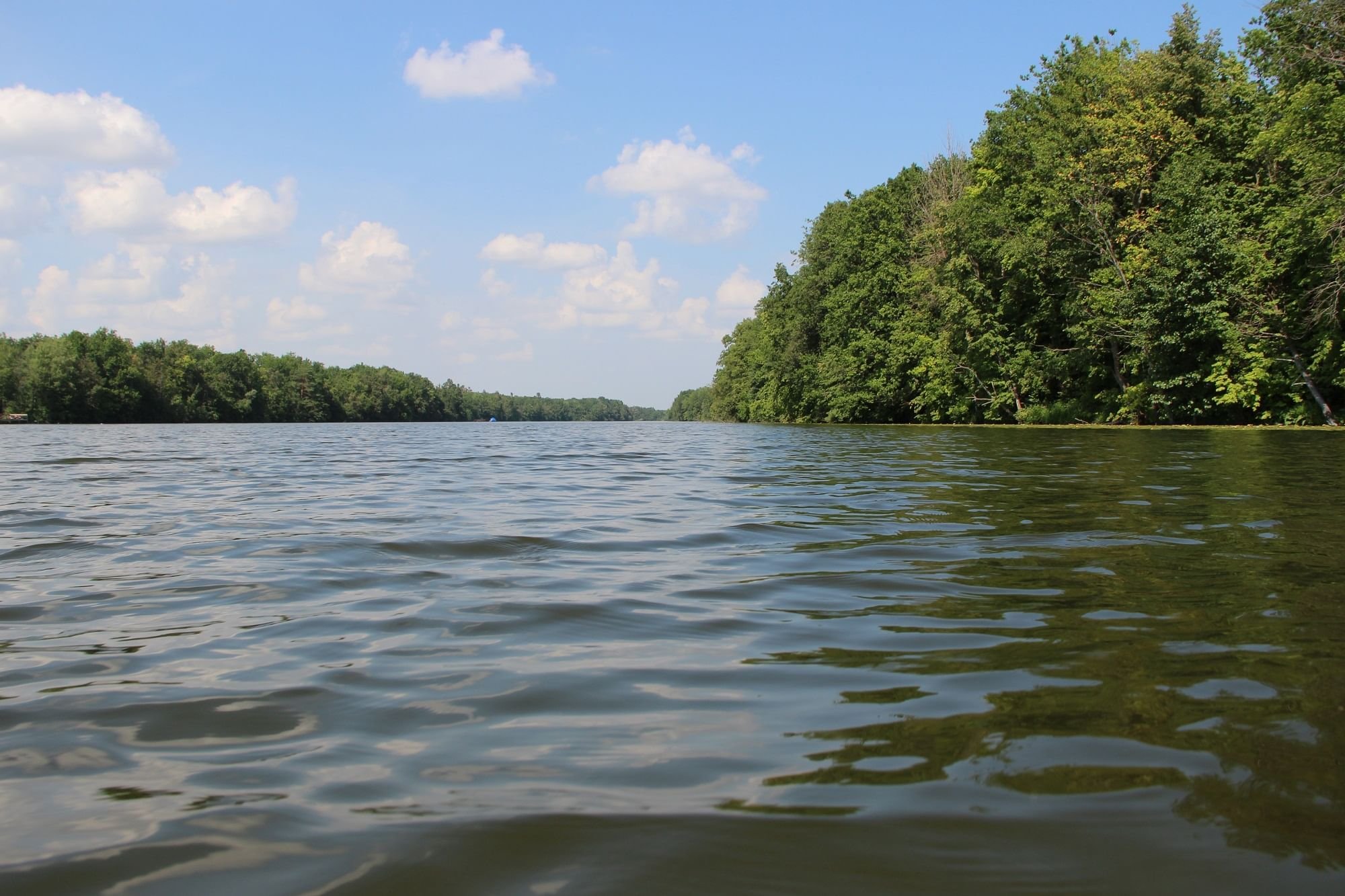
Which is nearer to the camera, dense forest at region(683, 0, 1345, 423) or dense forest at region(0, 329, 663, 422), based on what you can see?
dense forest at region(683, 0, 1345, 423)

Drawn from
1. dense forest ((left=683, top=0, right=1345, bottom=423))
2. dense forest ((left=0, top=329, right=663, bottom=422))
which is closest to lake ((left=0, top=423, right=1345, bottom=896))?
dense forest ((left=683, top=0, right=1345, bottom=423))

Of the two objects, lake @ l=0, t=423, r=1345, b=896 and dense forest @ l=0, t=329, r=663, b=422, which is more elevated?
dense forest @ l=0, t=329, r=663, b=422

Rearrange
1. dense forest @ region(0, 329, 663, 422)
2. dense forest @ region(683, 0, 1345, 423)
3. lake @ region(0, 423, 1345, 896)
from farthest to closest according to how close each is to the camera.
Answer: dense forest @ region(0, 329, 663, 422)
dense forest @ region(683, 0, 1345, 423)
lake @ region(0, 423, 1345, 896)

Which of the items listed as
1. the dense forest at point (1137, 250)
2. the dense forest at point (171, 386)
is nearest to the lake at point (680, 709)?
the dense forest at point (1137, 250)

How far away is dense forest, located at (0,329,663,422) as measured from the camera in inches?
3403

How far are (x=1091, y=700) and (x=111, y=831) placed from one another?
9.57ft

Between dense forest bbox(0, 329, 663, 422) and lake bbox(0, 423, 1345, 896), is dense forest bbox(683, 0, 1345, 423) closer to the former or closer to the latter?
lake bbox(0, 423, 1345, 896)

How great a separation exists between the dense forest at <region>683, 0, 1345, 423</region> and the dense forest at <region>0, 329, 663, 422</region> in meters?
77.0

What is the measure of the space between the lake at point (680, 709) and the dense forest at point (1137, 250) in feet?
85.1

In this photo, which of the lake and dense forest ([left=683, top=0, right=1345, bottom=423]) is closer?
the lake

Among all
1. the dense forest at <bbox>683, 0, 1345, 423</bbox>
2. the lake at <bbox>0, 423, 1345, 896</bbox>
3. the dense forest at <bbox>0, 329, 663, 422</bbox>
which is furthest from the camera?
the dense forest at <bbox>0, 329, 663, 422</bbox>

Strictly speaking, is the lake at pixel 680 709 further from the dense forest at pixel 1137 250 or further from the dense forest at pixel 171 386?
the dense forest at pixel 171 386

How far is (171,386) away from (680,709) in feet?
365

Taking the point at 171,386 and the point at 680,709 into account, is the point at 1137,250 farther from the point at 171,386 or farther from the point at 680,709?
the point at 171,386
